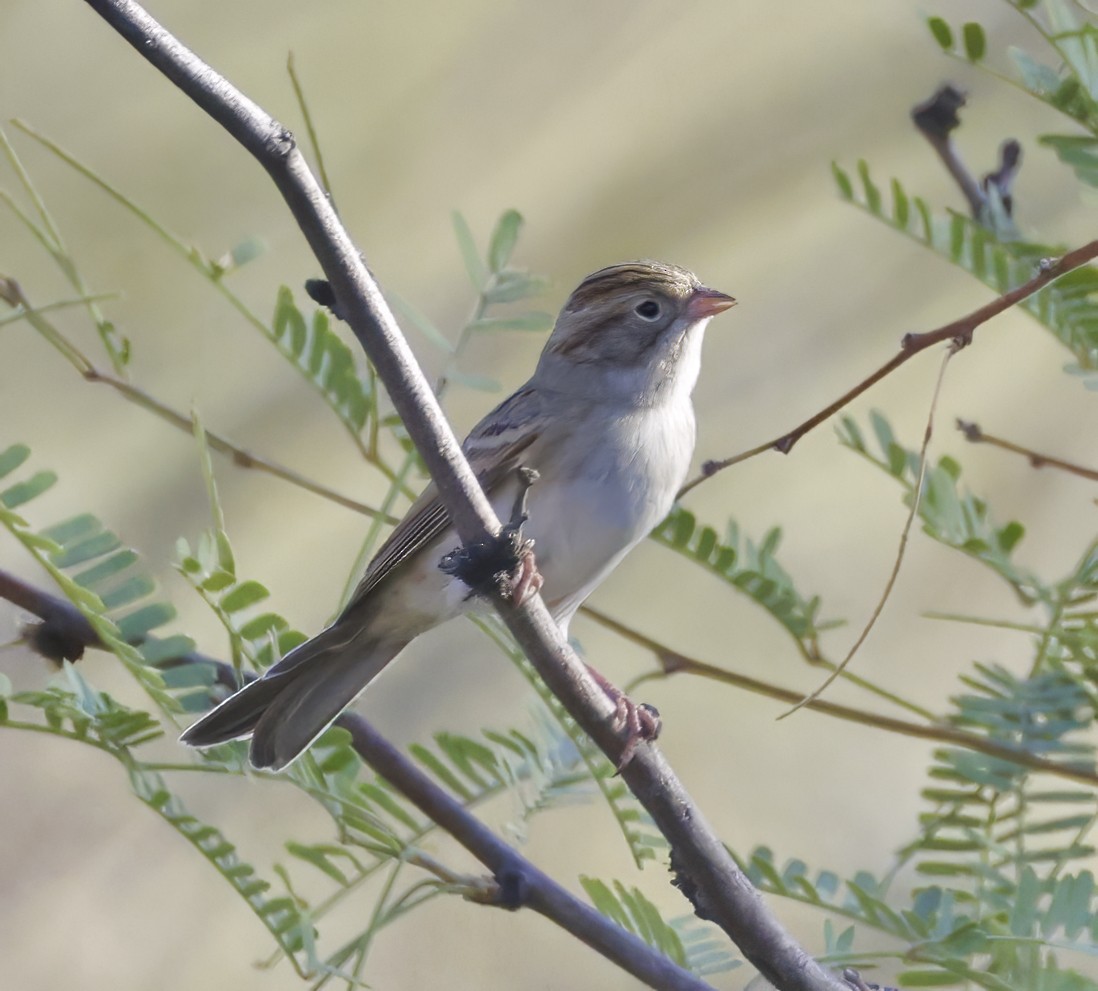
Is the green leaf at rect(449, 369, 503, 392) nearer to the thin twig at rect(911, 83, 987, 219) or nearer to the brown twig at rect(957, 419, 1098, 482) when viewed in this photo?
the brown twig at rect(957, 419, 1098, 482)

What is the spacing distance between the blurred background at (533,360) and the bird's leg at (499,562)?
10.1 feet

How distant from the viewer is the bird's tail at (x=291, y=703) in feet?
6.42

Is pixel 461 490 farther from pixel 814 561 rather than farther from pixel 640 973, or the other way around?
pixel 814 561

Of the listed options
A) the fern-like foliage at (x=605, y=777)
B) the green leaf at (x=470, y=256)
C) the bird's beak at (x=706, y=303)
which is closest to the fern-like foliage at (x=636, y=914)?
the fern-like foliage at (x=605, y=777)

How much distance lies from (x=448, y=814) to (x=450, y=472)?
556 mm

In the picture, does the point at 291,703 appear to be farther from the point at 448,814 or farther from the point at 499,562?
the point at 499,562

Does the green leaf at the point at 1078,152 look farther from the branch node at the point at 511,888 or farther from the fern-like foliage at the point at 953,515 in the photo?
the branch node at the point at 511,888

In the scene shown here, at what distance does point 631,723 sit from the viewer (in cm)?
163

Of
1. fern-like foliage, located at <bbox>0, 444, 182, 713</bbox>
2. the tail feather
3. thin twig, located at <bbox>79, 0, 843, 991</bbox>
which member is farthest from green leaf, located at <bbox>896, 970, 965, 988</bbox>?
fern-like foliage, located at <bbox>0, 444, 182, 713</bbox>

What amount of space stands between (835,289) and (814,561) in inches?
38.8

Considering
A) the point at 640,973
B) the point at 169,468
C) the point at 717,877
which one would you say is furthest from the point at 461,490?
the point at 169,468

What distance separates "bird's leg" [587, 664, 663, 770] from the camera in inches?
60.4

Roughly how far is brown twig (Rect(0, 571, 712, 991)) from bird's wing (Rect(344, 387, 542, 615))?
424mm

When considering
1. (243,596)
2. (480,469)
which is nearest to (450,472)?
(243,596)
